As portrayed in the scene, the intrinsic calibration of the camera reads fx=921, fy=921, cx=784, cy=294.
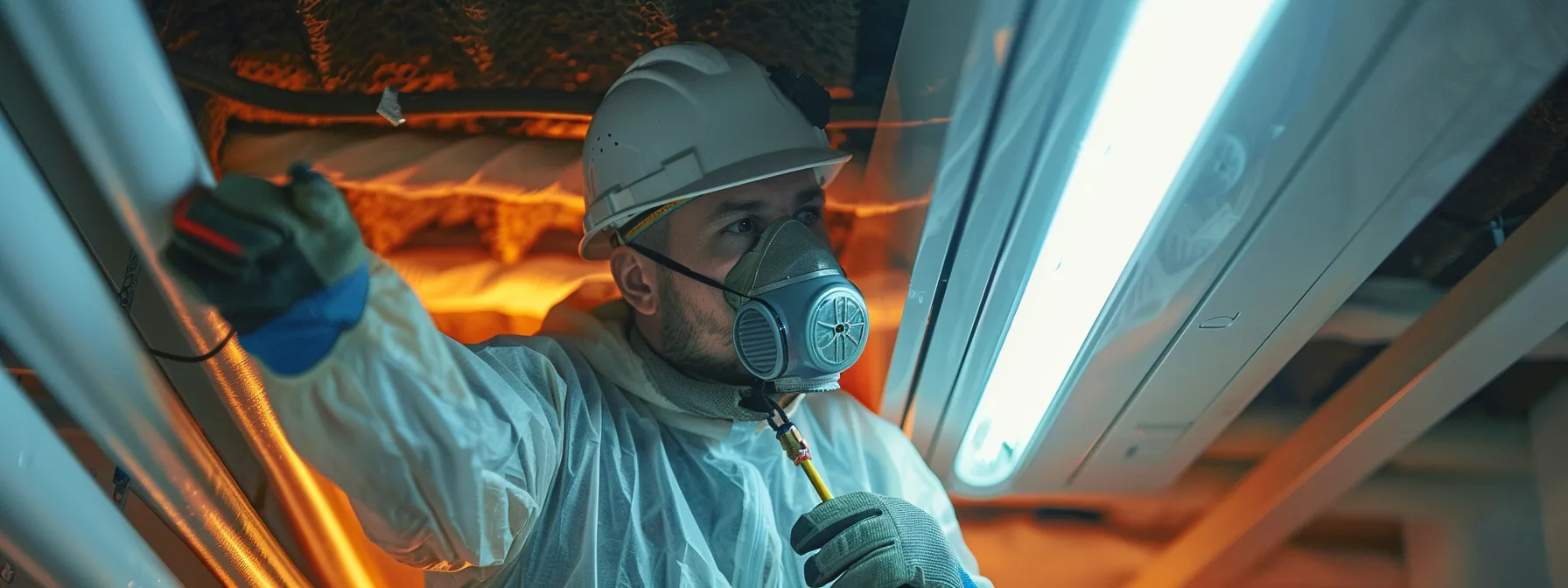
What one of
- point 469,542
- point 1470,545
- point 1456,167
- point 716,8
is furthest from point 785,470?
point 1470,545

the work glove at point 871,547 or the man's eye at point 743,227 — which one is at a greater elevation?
the man's eye at point 743,227

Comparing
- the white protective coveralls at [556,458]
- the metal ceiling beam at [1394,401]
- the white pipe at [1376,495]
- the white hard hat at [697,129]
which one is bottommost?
the white pipe at [1376,495]

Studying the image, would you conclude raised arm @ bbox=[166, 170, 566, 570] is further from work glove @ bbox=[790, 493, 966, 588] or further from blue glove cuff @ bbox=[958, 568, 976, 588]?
blue glove cuff @ bbox=[958, 568, 976, 588]

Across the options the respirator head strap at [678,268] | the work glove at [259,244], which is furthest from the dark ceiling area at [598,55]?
the work glove at [259,244]

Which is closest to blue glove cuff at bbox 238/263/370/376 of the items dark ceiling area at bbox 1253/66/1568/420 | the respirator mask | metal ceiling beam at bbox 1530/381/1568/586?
the respirator mask

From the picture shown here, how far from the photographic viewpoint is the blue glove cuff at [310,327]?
2.29 feet

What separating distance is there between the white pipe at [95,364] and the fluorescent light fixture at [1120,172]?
0.86 metres

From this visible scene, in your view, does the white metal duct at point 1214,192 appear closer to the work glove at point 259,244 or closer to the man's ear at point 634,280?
the man's ear at point 634,280

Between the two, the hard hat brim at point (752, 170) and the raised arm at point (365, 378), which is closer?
the raised arm at point (365, 378)

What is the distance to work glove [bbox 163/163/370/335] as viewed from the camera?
66cm

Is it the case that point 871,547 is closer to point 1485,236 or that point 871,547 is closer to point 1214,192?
point 1214,192

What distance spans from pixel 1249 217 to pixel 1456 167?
19 cm

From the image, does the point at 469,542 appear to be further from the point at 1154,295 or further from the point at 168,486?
the point at 1154,295

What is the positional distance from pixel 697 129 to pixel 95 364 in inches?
27.5
